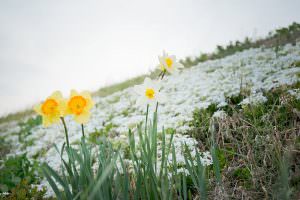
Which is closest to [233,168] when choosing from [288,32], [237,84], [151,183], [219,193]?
[219,193]

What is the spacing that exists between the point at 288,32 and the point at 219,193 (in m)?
7.25

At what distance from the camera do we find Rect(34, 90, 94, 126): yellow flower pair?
5.19ft

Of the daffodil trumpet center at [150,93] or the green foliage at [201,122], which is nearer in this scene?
the daffodil trumpet center at [150,93]

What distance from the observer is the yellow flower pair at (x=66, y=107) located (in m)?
1.58

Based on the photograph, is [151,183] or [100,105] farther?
[100,105]

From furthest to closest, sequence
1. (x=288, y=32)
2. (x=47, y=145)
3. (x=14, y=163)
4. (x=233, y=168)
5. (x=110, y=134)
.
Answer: (x=288, y=32)
(x=47, y=145)
(x=110, y=134)
(x=14, y=163)
(x=233, y=168)

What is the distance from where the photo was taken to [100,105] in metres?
7.19

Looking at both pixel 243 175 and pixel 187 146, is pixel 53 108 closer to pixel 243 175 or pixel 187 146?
pixel 187 146

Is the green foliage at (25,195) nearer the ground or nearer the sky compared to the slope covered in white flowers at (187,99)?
nearer the ground

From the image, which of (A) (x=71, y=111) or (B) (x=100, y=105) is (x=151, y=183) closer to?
(A) (x=71, y=111)

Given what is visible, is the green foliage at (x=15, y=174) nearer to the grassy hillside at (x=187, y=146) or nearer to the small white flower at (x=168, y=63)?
the grassy hillside at (x=187, y=146)

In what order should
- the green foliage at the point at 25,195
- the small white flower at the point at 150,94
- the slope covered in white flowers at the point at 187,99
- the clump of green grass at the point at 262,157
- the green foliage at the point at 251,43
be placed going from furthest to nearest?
the green foliage at the point at 251,43, the slope covered in white flowers at the point at 187,99, the green foliage at the point at 25,195, the clump of green grass at the point at 262,157, the small white flower at the point at 150,94

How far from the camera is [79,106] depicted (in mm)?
1591

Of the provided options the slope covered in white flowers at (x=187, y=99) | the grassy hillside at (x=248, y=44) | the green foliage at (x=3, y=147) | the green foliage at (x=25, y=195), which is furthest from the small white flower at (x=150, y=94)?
the grassy hillside at (x=248, y=44)
